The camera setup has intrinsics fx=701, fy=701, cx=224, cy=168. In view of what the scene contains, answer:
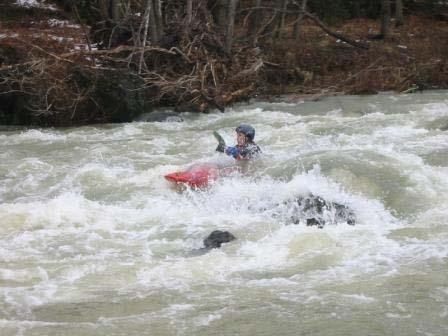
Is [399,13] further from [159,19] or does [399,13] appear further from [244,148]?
[244,148]

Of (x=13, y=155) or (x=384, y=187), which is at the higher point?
(x=384, y=187)

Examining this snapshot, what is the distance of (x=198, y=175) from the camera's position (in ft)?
27.8

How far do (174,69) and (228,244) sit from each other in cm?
925

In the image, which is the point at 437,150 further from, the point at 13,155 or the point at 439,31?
the point at 439,31

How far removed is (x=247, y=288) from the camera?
550cm

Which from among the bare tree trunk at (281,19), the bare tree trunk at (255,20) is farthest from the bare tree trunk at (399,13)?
the bare tree trunk at (255,20)

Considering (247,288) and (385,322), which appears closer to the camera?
(385,322)

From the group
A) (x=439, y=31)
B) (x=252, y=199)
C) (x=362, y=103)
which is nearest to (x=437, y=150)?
(x=252, y=199)

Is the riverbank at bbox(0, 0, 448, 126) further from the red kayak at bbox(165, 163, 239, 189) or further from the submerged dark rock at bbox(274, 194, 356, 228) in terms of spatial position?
the submerged dark rock at bbox(274, 194, 356, 228)

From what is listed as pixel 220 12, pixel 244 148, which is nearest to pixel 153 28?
pixel 220 12

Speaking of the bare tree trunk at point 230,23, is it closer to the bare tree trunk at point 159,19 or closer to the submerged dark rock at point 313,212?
the bare tree trunk at point 159,19

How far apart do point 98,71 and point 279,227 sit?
26.3 ft

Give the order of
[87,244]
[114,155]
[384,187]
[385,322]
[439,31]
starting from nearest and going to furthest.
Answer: [385,322], [87,244], [384,187], [114,155], [439,31]

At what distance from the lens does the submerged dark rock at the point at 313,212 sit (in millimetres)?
7094
